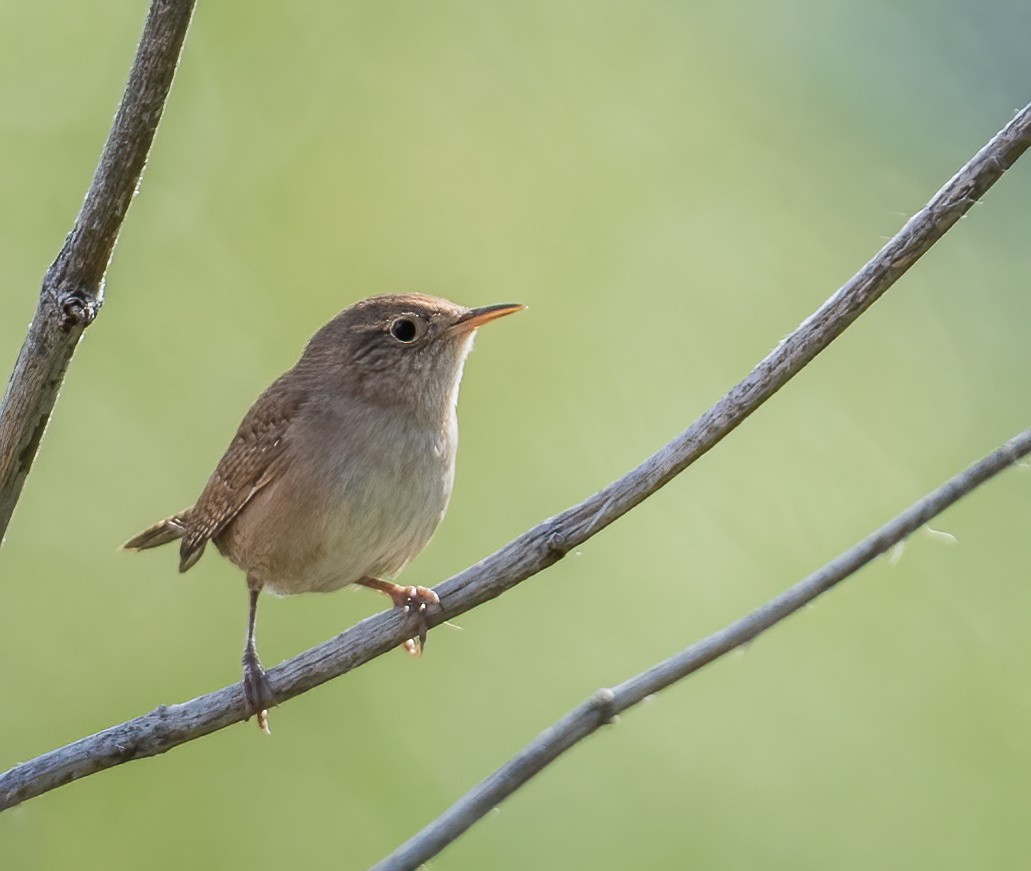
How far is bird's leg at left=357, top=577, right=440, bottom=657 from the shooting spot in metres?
2.78

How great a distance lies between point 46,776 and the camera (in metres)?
2.39

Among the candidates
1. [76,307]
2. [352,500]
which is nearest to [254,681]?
[352,500]

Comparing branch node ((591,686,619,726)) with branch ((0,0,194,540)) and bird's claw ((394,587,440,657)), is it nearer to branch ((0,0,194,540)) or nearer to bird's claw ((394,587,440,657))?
bird's claw ((394,587,440,657))

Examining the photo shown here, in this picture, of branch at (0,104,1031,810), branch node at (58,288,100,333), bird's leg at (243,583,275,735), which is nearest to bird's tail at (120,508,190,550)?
Answer: bird's leg at (243,583,275,735)

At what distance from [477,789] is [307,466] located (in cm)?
180

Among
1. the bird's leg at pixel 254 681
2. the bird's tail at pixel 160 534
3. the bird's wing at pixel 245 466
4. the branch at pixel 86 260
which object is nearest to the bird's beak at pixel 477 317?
the bird's wing at pixel 245 466

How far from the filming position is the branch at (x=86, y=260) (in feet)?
6.91

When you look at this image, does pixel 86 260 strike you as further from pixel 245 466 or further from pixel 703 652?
pixel 245 466

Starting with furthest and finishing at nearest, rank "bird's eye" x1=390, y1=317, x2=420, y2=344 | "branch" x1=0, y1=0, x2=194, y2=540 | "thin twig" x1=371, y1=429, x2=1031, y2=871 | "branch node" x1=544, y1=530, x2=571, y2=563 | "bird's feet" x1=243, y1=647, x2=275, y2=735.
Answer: "bird's eye" x1=390, y1=317, x2=420, y2=344
"bird's feet" x1=243, y1=647, x2=275, y2=735
"branch node" x1=544, y1=530, x2=571, y2=563
"branch" x1=0, y1=0, x2=194, y2=540
"thin twig" x1=371, y1=429, x2=1031, y2=871

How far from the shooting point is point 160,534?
172 inches

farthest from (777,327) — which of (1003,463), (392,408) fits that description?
(1003,463)

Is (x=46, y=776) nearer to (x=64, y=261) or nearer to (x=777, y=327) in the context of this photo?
(x=64, y=261)

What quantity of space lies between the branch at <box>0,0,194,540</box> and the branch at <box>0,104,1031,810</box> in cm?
51

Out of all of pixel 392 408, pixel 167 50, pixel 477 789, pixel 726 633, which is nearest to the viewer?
pixel 477 789
